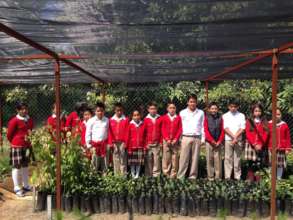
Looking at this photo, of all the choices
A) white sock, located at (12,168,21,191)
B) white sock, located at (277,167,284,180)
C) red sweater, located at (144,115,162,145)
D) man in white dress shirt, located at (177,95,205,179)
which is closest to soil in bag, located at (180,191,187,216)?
man in white dress shirt, located at (177,95,205,179)

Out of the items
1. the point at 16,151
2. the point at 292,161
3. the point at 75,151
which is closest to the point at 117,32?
the point at 75,151

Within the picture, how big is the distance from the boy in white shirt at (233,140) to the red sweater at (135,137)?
5.16 feet

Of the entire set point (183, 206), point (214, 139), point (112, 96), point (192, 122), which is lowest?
point (183, 206)

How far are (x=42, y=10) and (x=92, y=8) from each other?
450 mm

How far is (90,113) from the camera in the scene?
7.34 m

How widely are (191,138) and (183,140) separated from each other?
0.54 ft

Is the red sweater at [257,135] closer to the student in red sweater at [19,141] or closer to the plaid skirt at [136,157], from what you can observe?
the plaid skirt at [136,157]

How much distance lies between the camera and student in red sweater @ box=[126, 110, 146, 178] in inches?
269

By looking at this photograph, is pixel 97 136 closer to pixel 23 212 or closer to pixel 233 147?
pixel 23 212

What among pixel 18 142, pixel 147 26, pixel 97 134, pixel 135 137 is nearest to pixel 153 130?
pixel 135 137

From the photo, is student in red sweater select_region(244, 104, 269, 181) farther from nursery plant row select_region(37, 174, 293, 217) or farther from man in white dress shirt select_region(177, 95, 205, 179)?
nursery plant row select_region(37, 174, 293, 217)

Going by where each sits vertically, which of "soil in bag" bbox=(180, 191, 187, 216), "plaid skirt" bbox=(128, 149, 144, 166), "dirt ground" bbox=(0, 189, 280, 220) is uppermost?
"plaid skirt" bbox=(128, 149, 144, 166)

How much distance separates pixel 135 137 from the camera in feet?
22.4

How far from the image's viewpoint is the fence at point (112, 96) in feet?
38.5
